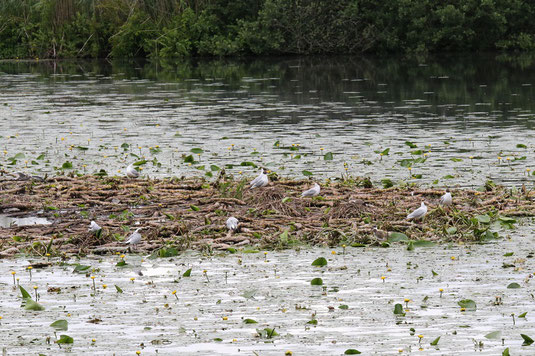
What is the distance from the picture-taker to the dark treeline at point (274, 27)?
49594 millimetres

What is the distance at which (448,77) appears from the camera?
3606 cm

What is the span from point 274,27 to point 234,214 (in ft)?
127

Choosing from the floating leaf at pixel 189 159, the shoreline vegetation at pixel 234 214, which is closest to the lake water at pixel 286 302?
the shoreline vegetation at pixel 234 214

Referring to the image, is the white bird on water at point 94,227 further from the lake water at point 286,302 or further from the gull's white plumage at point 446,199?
the gull's white plumage at point 446,199

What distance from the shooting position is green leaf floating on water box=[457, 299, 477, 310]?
8641 mm

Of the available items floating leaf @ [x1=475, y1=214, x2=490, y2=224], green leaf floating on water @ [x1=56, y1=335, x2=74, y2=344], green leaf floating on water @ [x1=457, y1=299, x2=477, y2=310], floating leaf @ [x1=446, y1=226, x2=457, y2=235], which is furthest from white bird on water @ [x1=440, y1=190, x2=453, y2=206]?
green leaf floating on water @ [x1=56, y1=335, x2=74, y2=344]

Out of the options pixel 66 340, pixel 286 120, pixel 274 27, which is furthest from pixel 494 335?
pixel 274 27

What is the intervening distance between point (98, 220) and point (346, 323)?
16.1 ft

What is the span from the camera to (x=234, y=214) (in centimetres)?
1239

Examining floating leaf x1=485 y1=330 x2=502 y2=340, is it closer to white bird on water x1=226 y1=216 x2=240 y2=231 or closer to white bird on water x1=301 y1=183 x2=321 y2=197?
white bird on water x1=226 y1=216 x2=240 y2=231

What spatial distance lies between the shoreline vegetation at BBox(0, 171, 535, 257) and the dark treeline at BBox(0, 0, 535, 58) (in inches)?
1404

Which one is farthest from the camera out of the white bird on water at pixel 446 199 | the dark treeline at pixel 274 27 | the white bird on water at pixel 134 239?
the dark treeline at pixel 274 27

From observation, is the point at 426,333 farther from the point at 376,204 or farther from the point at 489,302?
the point at 376,204

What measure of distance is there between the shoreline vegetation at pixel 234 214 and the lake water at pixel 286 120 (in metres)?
1.60
